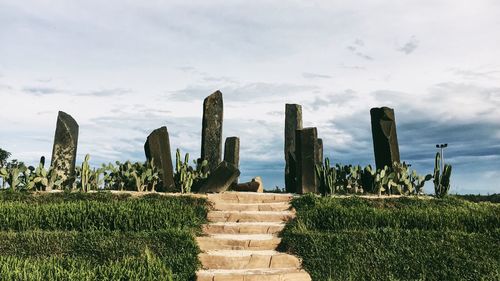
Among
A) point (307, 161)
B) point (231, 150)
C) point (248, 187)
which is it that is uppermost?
point (231, 150)

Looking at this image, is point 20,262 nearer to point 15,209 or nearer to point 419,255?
point 15,209

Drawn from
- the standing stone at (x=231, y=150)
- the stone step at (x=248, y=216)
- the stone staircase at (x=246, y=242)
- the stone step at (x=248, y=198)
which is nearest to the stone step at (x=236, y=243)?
the stone staircase at (x=246, y=242)

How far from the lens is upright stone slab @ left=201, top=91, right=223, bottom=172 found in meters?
18.5

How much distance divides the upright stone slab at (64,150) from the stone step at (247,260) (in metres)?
7.30

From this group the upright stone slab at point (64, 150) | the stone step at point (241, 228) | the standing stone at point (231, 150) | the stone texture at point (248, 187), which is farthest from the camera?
the standing stone at point (231, 150)

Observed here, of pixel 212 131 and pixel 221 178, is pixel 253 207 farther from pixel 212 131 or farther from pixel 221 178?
pixel 212 131

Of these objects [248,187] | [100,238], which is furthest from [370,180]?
[100,238]

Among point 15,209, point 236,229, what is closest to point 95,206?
point 15,209

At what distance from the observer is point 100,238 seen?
10.2 metres

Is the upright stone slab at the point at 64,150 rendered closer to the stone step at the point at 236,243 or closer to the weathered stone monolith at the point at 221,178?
the weathered stone monolith at the point at 221,178

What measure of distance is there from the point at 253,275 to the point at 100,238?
10.7ft

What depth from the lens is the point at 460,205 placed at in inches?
559

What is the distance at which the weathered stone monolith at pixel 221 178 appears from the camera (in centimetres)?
1472

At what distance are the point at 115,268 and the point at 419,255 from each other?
18.6 ft
